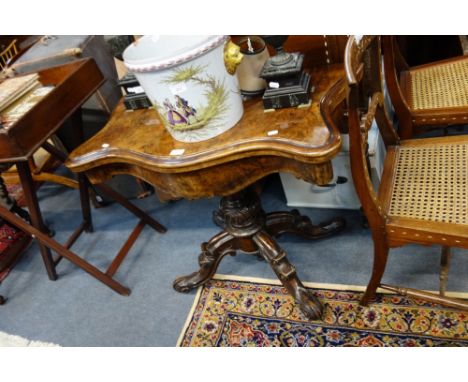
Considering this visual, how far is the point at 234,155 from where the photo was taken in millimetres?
1029

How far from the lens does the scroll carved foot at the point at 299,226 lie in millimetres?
1667

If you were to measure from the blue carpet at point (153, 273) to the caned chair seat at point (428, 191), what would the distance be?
1.66 feet

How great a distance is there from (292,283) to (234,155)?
0.66 metres

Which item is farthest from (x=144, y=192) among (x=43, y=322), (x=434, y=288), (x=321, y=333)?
(x=434, y=288)

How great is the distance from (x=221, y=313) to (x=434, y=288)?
0.82m

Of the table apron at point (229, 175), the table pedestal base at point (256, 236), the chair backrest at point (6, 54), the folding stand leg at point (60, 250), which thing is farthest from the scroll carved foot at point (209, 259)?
the chair backrest at point (6, 54)

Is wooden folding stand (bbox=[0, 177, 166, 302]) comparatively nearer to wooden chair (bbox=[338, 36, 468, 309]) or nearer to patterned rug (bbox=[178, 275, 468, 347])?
patterned rug (bbox=[178, 275, 468, 347])

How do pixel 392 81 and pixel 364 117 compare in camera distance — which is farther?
pixel 392 81

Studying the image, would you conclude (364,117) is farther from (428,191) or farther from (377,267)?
(377,267)

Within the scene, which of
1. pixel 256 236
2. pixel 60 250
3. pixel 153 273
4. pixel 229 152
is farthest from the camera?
pixel 153 273

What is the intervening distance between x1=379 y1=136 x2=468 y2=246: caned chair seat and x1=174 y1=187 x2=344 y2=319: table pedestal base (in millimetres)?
478

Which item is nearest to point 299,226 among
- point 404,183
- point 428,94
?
point 404,183

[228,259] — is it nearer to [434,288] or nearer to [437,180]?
[434,288]

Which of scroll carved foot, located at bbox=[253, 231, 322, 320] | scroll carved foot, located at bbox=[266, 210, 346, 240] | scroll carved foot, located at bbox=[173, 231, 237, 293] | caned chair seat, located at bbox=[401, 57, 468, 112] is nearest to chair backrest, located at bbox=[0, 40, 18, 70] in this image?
scroll carved foot, located at bbox=[173, 231, 237, 293]
